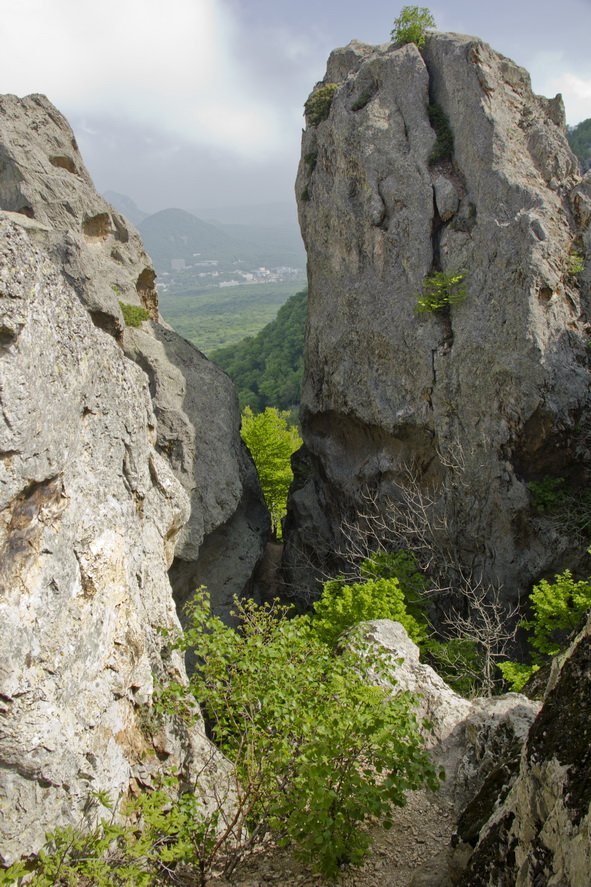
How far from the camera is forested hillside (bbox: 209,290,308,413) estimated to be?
56.7 m

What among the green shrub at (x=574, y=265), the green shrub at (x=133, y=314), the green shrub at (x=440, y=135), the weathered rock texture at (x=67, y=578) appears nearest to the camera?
the weathered rock texture at (x=67, y=578)

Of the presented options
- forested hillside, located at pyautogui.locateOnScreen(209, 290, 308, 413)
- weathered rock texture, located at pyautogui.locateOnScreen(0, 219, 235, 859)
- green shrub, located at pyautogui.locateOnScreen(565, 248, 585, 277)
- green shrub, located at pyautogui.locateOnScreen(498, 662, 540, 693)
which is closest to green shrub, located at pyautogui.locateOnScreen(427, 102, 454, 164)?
green shrub, located at pyautogui.locateOnScreen(565, 248, 585, 277)

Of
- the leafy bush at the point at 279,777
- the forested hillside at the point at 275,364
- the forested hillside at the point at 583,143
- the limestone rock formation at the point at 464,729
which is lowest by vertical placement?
the limestone rock formation at the point at 464,729

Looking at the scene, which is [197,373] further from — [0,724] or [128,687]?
[0,724]

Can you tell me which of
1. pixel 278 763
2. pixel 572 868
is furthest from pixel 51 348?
pixel 572 868

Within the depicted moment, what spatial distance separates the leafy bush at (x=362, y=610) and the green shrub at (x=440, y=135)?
15.6 m

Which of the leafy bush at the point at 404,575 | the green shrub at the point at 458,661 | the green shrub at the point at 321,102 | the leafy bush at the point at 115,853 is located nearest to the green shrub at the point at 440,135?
the green shrub at the point at 321,102

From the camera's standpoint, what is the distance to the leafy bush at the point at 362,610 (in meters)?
14.7

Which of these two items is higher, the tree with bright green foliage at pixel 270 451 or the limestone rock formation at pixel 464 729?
the tree with bright green foliage at pixel 270 451

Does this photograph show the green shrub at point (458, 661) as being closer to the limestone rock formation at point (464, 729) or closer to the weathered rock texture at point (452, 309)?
the weathered rock texture at point (452, 309)

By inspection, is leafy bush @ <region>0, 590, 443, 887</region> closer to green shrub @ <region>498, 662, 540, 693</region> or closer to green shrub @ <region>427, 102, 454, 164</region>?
green shrub @ <region>498, 662, 540, 693</region>

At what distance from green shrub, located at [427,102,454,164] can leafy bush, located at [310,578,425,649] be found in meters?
15.6

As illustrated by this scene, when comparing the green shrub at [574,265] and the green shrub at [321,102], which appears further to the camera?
the green shrub at [321,102]

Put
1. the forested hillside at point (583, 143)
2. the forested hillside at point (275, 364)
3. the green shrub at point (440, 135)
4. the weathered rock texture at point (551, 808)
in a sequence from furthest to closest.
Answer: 1. the forested hillside at point (583, 143)
2. the forested hillside at point (275, 364)
3. the green shrub at point (440, 135)
4. the weathered rock texture at point (551, 808)
